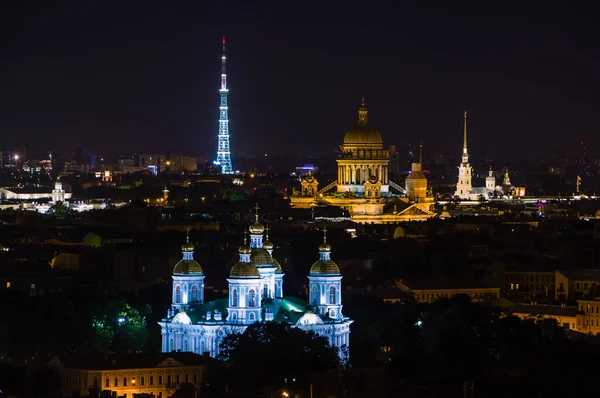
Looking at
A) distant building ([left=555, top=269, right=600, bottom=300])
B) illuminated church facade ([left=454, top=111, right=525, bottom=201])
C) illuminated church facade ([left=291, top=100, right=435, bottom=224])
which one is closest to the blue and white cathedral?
distant building ([left=555, top=269, right=600, bottom=300])

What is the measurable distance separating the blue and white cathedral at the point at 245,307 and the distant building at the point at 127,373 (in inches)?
176

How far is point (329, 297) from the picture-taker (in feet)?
227

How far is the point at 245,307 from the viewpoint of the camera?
6819cm

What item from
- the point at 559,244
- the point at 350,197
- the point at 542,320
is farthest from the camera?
the point at 350,197

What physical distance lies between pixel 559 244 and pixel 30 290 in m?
28.1

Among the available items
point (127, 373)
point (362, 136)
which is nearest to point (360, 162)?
point (362, 136)

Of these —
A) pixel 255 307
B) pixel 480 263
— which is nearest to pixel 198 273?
pixel 255 307

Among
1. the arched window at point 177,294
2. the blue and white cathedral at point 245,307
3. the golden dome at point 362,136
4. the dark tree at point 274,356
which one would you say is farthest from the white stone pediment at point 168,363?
the golden dome at point 362,136

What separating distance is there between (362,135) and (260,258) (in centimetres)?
5509

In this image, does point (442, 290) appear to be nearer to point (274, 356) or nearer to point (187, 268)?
point (187, 268)

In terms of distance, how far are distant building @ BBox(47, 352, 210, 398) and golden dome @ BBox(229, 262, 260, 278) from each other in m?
5.28

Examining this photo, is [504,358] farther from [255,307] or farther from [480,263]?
[480,263]

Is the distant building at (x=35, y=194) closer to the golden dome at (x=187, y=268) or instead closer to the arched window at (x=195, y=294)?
the golden dome at (x=187, y=268)

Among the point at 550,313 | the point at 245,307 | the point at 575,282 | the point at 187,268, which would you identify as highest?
the point at 187,268
